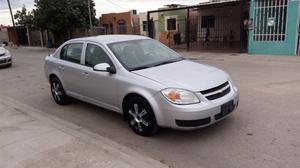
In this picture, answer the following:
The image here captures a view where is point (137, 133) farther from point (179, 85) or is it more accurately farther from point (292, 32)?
point (292, 32)

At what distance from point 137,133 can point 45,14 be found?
890 inches

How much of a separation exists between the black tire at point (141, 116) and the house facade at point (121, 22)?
2237cm

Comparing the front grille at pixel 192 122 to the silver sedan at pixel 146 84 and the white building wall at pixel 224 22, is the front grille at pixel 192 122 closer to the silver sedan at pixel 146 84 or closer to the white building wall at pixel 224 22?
the silver sedan at pixel 146 84

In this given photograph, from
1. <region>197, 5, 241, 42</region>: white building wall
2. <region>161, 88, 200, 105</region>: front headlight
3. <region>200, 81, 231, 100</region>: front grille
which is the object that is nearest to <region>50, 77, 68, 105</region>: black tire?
<region>161, 88, 200, 105</region>: front headlight

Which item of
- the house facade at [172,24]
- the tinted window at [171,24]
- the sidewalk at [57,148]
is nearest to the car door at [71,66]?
the sidewalk at [57,148]

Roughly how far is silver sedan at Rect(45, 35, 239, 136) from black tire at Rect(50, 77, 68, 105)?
372 mm

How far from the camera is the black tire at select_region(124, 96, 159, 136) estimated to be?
4.17 m

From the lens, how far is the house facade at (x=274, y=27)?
12750 mm

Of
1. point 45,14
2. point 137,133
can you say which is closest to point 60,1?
point 45,14

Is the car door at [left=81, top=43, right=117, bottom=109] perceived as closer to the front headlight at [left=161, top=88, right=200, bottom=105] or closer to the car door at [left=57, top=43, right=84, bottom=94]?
the car door at [left=57, top=43, right=84, bottom=94]

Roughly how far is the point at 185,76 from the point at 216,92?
528 millimetres

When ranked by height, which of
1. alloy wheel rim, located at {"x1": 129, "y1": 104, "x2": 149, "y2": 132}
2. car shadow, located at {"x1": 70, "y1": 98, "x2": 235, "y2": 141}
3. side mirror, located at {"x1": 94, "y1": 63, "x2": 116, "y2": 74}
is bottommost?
car shadow, located at {"x1": 70, "y1": 98, "x2": 235, "y2": 141}

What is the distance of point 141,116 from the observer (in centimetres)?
431

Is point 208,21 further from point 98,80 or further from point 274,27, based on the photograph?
point 98,80
